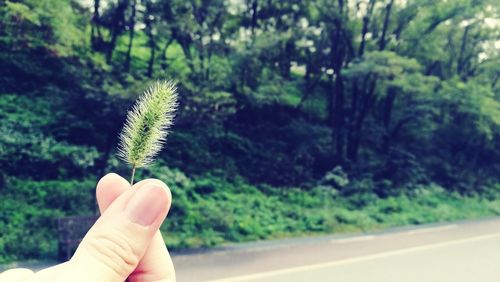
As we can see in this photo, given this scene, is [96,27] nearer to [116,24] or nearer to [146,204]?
[116,24]

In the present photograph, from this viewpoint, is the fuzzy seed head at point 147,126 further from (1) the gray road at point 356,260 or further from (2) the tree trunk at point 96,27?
(2) the tree trunk at point 96,27

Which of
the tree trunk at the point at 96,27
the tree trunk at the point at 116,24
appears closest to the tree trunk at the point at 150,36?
the tree trunk at the point at 116,24

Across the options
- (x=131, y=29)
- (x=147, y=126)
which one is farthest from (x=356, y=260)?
(x=147, y=126)

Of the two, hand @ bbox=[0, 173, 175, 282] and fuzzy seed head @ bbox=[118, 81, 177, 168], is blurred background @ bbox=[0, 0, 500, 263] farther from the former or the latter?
fuzzy seed head @ bbox=[118, 81, 177, 168]

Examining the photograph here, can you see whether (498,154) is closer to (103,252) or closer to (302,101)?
(302,101)

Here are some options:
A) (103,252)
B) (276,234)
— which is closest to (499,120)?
(276,234)

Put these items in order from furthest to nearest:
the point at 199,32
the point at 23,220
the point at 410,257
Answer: the point at 199,32 → the point at 410,257 → the point at 23,220
